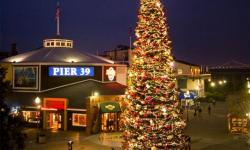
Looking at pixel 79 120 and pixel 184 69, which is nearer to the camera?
pixel 79 120

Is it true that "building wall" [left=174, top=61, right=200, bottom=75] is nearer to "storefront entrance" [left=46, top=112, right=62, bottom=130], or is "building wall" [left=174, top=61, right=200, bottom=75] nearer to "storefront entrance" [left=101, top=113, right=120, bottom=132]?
"storefront entrance" [left=101, top=113, right=120, bottom=132]

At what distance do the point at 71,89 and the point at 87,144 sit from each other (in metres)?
10.0

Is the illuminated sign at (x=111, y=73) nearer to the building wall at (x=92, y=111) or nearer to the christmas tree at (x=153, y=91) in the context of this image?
the building wall at (x=92, y=111)

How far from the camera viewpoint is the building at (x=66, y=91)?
36094 mm

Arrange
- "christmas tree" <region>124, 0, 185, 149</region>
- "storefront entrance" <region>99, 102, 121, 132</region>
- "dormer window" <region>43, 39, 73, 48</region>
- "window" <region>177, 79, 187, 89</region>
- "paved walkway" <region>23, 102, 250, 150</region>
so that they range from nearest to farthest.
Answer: "christmas tree" <region>124, 0, 185, 149</region>, "paved walkway" <region>23, 102, 250, 150</region>, "storefront entrance" <region>99, 102, 121, 132</region>, "dormer window" <region>43, 39, 73, 48</region>, "window" <region>177, 79, 187, 89</region>

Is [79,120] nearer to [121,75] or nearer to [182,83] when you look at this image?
[121,75]

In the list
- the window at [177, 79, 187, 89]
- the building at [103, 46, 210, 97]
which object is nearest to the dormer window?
the building at [103, 46, 210, 97]

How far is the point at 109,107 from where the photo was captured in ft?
118

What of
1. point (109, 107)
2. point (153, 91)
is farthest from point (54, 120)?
point (153, 91)

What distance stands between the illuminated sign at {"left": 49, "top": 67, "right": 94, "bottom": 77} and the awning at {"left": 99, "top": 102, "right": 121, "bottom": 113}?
16.8 feet

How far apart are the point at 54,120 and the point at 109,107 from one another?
20.8 feet

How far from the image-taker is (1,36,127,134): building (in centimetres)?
3609

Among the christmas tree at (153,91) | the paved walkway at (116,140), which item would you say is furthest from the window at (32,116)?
the christmas tree at (153,91)

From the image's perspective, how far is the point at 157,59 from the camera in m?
19.8
